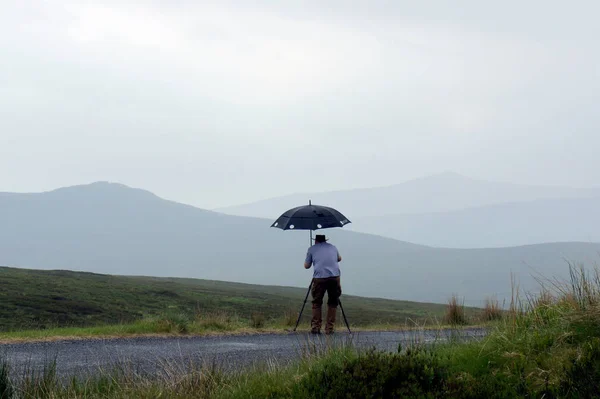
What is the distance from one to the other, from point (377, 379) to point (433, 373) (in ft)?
2.45

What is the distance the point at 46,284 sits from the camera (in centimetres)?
3844

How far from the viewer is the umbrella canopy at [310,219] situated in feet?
55.3

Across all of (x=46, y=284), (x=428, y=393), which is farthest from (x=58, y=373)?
(x=46, y=284)

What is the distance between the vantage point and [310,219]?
17.0 metres

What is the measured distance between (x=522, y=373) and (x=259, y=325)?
447 inches

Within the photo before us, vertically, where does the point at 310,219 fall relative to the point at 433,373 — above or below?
above

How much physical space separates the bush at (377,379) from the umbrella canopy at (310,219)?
823cm

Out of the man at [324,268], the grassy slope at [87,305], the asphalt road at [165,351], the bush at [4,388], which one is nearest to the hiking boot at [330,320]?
the man at [324,268]

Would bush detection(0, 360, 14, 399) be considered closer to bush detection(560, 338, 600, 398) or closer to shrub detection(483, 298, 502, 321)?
bush detection(560, 338, 600, 398)

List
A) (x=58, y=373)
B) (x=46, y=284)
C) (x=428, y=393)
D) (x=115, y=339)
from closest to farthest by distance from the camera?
(x=428, y=393) < (x=58, y=373) < (x=115, y=339) < (x=46, y=284)

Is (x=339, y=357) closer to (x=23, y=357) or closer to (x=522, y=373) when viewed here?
(x=522, y=373)

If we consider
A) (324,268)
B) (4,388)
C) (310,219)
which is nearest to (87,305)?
(310,219)

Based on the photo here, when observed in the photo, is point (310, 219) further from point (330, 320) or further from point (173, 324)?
point (173, 324)

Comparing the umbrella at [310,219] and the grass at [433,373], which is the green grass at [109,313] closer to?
the grass at [433,373]
